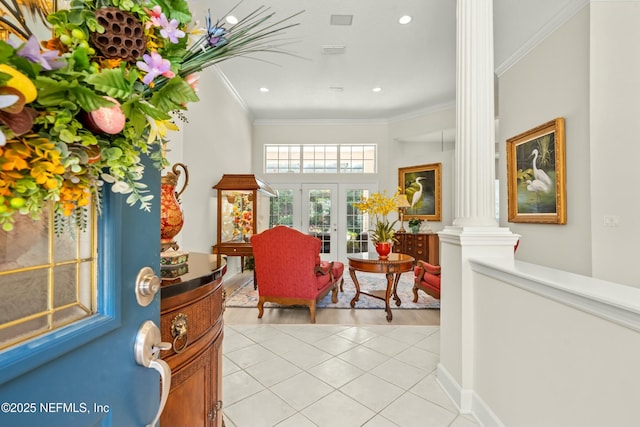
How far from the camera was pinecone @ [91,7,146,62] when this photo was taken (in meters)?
0.47

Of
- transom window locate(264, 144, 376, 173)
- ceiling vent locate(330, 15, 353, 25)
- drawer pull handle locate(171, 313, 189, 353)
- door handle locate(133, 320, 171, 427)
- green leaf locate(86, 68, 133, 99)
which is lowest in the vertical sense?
drawer pull handle locate(171, 313, 189, 353)

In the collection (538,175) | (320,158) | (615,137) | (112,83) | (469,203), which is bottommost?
(469,203)

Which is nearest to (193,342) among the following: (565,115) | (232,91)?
(565,115)

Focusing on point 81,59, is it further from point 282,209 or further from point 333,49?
point 282,209

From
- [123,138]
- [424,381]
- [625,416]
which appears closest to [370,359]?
[424,381]

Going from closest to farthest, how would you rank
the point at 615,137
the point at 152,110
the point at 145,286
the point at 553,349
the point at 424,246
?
1. the point at 152,110
2. the point at 145,286
3. the point at 553,349
4. the point at 615,137
5. the point at 424,246

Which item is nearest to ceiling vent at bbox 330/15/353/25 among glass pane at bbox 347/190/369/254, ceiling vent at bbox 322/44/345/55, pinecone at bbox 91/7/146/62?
ceiling vent at bbox 322/44/345/55

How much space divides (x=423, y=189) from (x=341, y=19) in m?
4.19

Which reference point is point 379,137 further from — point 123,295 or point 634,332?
point 123,295

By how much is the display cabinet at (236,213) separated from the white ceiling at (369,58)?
6.09ft

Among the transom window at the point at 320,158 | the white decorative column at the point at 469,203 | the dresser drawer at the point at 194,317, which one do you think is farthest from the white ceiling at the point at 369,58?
the dresser drawer at the point at 194,317

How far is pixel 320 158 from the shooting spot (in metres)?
7.08

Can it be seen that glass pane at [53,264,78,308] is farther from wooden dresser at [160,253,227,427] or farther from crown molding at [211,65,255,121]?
crown molding at [211,65,255,121]

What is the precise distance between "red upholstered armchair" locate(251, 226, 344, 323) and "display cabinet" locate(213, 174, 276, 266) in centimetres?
115
